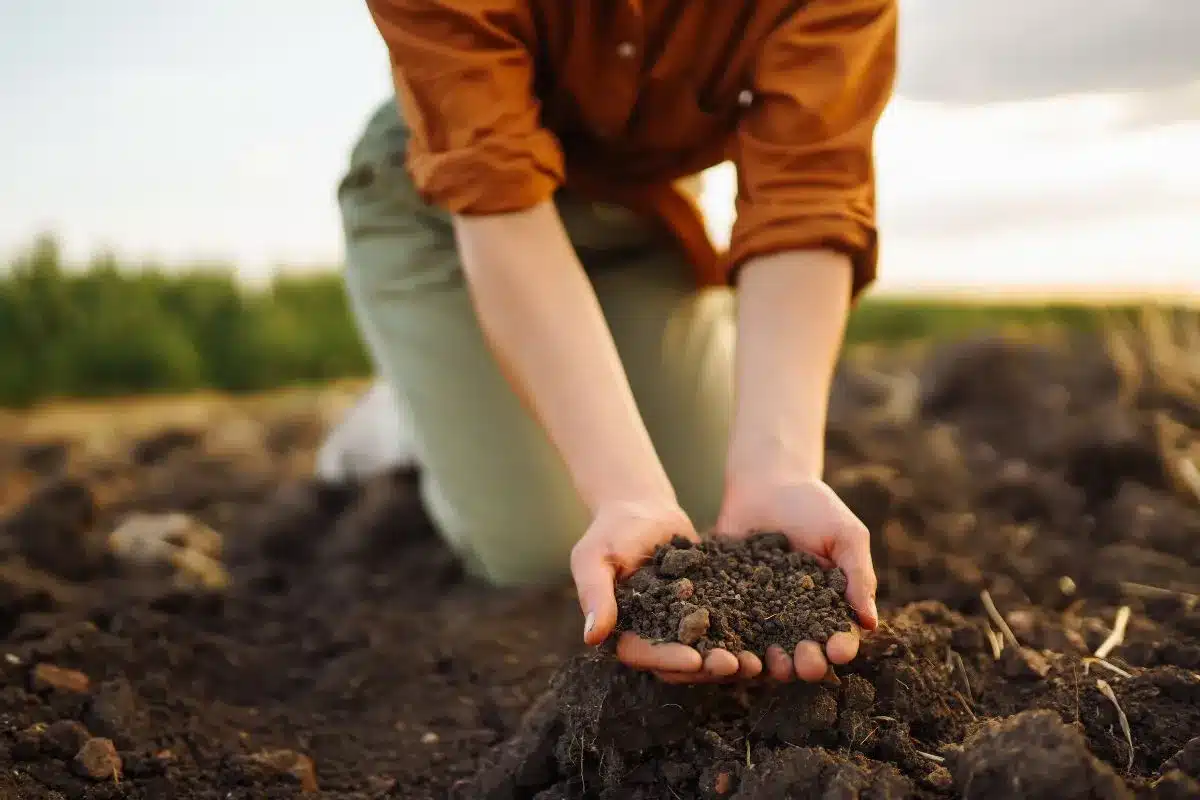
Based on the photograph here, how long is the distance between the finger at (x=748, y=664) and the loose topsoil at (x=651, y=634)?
32mm

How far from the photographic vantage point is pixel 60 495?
2410mm

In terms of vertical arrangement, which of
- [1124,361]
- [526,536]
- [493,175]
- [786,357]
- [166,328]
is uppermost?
[493,175]

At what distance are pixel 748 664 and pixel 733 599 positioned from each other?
0.29ft

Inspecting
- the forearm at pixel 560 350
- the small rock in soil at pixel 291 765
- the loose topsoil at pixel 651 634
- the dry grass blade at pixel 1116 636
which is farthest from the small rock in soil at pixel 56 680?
the dry grass blade at pixel 1116 636

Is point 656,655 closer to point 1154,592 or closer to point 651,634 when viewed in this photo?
point 651,634

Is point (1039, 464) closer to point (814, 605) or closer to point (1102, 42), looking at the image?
point (1102, 42)

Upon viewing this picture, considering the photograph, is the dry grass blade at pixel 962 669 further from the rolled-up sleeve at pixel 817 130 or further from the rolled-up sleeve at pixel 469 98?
the rolled-up sleeve at pixel 469 98

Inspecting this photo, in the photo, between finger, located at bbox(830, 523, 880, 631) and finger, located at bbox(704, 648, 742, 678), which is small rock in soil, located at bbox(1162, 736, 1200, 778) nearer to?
finger, located at bbox(830, 523, 880, 631)

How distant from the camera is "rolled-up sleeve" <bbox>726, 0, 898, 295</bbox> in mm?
1527

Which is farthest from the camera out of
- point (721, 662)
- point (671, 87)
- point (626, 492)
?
point (671, 87)

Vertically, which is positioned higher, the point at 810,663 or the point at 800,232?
the point at 800,232

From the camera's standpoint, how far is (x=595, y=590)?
117cm

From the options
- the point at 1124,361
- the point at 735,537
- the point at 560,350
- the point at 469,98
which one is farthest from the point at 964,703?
the point at 1124,361

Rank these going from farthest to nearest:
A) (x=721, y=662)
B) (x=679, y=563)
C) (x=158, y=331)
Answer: (x=158, y=331) → (x=679, y=563) → (x=721, y=662)
